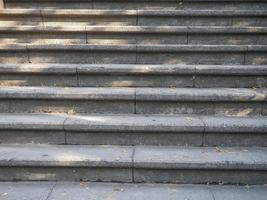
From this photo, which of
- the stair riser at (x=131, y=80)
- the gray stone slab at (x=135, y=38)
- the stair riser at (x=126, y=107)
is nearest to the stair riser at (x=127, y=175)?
the stair riser at (x=126, y=107)

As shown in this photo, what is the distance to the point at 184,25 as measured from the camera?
4.98 metres

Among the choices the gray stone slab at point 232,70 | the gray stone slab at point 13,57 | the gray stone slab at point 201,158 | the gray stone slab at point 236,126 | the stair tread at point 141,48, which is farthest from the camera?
the gray stone slab at point 13,57

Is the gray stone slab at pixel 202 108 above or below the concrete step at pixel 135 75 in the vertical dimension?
below

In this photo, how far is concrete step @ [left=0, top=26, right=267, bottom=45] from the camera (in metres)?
4.65

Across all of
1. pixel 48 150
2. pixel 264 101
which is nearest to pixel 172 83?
pixel 264 101

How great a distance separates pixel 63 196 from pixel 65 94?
1.17 metres

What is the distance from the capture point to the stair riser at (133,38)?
15.4 ft

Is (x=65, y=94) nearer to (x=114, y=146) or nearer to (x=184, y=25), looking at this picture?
(x=114, y=146)

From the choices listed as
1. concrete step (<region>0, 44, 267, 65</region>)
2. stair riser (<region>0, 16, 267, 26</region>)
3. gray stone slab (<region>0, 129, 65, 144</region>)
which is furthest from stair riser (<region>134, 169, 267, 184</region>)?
stair riser (<region>0, 16, 267, 26</region>)

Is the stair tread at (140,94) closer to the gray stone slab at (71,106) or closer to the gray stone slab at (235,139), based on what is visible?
the gray stone slab at (71,106)

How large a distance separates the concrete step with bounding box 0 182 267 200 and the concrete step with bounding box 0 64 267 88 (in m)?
1.30

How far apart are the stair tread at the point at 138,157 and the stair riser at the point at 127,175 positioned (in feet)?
0.21

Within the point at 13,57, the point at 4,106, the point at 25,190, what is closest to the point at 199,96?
the point at 25,190

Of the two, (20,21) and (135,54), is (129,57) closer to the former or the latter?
(135,54)
